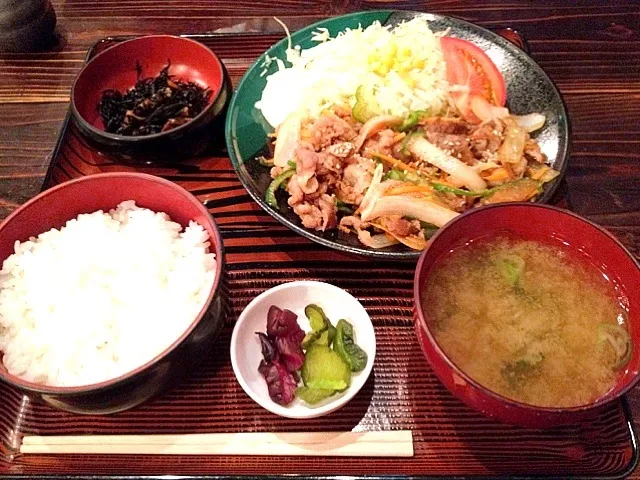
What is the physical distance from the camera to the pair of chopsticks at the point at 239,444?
163 centimetres

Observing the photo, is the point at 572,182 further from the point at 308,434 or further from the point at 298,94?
the point at 308,434

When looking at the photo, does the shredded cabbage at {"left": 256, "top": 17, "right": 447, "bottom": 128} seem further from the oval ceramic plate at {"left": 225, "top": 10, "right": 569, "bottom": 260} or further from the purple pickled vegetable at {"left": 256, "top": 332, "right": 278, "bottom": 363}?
the purple pickled vegetable at {"left": 256, "top": 332, "right": 278, "bottom": 363}

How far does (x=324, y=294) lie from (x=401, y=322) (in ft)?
0.94

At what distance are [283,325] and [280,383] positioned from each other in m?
0.18

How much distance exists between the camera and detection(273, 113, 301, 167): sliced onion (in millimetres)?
2311

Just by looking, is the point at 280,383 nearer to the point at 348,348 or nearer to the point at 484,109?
the point at 348,348

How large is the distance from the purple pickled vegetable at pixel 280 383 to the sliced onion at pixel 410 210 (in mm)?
677

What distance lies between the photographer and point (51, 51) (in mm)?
3051

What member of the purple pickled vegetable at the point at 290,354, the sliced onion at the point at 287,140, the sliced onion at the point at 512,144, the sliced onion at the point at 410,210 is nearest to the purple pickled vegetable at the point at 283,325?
the purple pickled vegetable at the point at 290,354

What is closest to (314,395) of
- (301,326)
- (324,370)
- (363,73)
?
(324,370)

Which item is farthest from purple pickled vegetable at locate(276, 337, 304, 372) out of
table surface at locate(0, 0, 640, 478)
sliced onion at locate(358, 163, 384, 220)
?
table surface at locate(0, 0, 640, 478)

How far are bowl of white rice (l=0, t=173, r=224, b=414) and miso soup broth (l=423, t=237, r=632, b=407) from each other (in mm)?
710

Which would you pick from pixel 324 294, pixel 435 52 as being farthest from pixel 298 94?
pixel 324 294

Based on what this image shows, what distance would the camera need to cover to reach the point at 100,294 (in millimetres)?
1766
